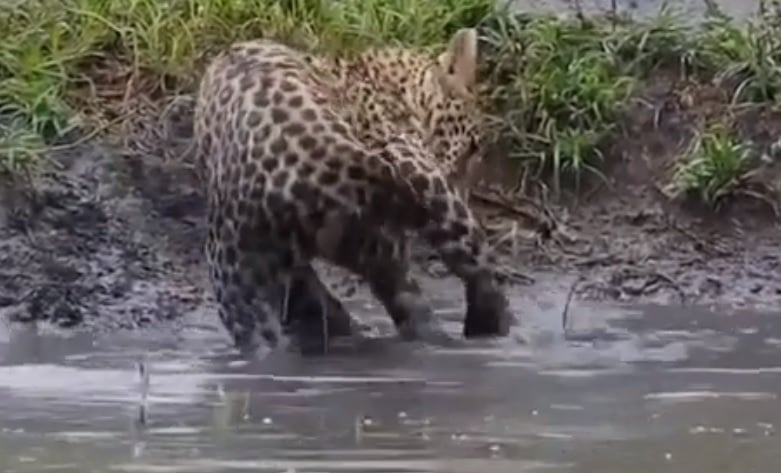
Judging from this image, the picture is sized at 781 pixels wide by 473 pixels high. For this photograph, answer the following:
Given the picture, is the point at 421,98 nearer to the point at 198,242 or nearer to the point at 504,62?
the point at 198,242

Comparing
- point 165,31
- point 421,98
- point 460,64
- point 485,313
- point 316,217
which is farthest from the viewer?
point 165,31

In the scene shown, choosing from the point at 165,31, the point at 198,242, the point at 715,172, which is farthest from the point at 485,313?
the point at 165,31

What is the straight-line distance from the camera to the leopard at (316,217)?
6527 mm

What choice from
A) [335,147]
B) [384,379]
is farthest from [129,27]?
[384,379]

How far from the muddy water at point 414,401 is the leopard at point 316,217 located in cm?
12

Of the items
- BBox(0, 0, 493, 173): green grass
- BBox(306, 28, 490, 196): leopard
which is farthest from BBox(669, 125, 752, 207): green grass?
BBox(0, 0, 493, 173): green grass

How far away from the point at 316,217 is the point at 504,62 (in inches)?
79.3

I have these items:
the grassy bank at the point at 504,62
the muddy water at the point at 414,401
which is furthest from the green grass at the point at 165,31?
the muddy water at the point at 414,401

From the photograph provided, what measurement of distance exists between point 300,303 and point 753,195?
1.85 meters

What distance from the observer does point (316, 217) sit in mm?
6504

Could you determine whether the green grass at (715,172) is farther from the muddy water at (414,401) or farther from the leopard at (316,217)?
the leopard at (316,217)

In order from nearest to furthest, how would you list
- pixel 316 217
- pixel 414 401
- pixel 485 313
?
pixel 414 401
pixel 316 217
pixel 485 313

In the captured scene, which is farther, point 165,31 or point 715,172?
point 165,31

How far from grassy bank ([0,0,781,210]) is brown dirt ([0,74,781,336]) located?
0.24ft
